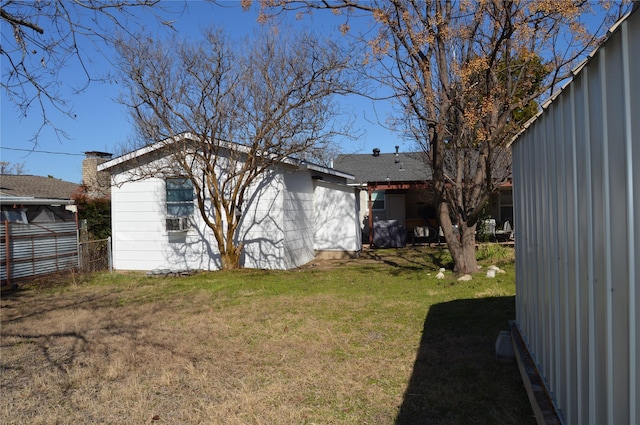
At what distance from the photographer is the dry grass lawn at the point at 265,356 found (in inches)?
175

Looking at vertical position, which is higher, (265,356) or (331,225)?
(331,225)

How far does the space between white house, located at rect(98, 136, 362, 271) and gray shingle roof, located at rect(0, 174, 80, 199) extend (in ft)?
18.9

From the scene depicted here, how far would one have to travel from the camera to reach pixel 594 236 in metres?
2.49

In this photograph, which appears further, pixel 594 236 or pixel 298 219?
pixel 298 219

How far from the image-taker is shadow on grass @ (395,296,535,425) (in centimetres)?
421

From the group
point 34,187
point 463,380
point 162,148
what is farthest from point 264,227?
point 34,187

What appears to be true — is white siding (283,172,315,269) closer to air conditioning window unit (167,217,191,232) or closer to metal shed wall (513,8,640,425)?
air conditioning window unit (167,217,191,232)

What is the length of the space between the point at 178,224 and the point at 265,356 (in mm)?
9221

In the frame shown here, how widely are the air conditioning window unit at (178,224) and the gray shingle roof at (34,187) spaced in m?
7.17

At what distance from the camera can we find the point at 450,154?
56.1 feet

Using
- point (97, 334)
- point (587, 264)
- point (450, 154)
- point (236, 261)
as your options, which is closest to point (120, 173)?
point (236, 261)

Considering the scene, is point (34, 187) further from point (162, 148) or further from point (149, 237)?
point (162, 148)

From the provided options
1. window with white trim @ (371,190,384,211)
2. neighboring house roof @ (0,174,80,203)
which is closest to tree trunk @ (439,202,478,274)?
window with white trim @ (371,190,384,211)

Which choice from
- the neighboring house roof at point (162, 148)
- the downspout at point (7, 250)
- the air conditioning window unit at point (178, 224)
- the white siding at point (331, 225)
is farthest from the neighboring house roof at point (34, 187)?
the white siding at point (331, 225)
